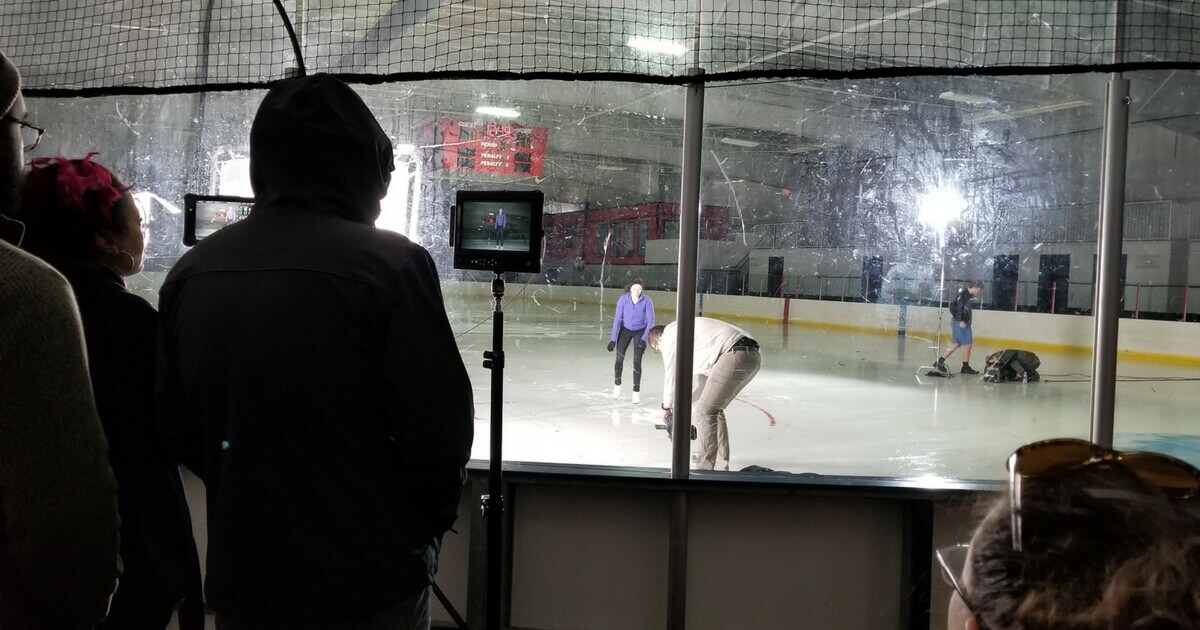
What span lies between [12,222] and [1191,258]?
36.3 ft

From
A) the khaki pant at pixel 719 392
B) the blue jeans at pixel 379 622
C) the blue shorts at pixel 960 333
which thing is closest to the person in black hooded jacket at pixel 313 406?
the blue jeans at pixel 379 622

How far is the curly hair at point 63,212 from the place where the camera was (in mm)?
1211

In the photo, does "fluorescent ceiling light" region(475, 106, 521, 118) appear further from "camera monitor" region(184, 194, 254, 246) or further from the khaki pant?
"camera monitor" region(184, 194, 254, 246)

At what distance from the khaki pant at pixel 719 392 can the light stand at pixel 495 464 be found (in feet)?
7.88

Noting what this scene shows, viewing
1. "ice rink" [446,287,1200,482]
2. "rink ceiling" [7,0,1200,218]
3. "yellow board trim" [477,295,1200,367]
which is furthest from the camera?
"yellow board trim" [477,295,1200,367]

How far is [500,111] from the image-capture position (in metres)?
4.31

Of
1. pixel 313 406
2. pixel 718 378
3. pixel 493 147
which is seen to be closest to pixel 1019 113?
pixel 718 378

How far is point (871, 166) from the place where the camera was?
4.04 metres

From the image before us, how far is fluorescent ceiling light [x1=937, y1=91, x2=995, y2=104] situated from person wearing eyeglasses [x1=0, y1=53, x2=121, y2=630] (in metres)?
4.62

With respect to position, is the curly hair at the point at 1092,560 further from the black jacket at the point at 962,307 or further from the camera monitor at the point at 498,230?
the black jacket at the point at 962,307

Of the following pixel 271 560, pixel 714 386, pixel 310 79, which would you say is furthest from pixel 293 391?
pixel 714 386

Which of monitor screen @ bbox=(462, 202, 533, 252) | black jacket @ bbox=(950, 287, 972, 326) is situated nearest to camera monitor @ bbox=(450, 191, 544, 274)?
monitor screen @ bbox=(462, 202, 533, 252)

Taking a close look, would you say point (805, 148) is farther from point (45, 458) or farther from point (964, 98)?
point (45, 458)

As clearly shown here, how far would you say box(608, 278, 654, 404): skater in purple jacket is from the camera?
227 inches
